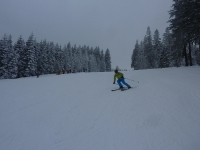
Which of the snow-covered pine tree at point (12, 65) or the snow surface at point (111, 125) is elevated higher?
the snow-covered pine tree at point (12, 65)

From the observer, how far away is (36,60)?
51438 millimetres

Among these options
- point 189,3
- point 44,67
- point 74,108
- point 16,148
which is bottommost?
point 16,148

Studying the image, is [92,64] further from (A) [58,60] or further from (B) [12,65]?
(B) [12,65]

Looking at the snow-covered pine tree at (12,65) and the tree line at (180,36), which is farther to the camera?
the snow-covered pine tree at (12,65)

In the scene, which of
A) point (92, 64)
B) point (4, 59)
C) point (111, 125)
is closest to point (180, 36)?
point (111, 125)

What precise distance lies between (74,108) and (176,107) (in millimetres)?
5342

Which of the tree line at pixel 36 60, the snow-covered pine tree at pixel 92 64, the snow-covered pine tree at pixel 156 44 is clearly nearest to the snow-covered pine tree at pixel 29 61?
the tree line at pixel 36 60

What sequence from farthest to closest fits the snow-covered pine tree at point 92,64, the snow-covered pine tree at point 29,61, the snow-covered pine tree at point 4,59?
the snow-covered pine tree at point 92,64, the snow-covered pine tree at point 29,61, the snow-covered pine tree at point 4,59

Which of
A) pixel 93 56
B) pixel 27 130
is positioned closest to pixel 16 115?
pixel 27 130

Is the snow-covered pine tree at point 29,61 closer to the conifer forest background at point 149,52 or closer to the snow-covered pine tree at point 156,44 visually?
the conifer forest background at point 149,52

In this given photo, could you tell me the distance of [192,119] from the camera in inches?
217

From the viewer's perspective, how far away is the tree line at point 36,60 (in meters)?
40.2

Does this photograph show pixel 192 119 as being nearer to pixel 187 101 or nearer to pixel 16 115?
pixel 187 101

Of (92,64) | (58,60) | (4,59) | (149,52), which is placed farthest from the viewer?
(92,64)
